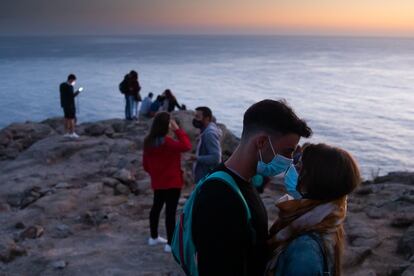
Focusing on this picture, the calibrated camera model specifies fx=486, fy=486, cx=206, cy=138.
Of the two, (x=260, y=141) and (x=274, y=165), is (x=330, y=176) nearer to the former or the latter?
(x=274, y=165)

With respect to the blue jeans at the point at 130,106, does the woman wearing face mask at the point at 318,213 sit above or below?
above

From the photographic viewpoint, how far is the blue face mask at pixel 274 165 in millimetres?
2779

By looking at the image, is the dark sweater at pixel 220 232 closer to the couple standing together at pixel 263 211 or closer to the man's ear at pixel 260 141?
the couple standing together at pixel 263 211

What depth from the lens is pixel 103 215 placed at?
9.52 m

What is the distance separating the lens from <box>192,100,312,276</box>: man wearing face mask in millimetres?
2439

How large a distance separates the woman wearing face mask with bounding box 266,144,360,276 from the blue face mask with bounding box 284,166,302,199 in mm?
235

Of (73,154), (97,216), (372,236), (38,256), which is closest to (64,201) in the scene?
(97,216)

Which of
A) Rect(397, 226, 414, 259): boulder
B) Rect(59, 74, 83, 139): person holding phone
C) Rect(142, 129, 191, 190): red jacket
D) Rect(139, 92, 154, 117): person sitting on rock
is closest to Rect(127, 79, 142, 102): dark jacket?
Rect(139, 92, 154, 117): person sitting on rock

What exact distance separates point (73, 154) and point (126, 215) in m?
5.11

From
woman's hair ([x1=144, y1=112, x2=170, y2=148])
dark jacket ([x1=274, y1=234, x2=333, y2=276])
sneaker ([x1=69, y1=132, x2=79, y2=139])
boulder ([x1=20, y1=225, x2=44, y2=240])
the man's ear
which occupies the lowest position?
sneaker ([x1=69, y1=132, x2=79, y2=139])

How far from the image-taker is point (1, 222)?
9.36 metres

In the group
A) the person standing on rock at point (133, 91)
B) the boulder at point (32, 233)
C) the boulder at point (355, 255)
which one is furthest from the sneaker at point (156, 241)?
the person standing on rock at point (133, 91)

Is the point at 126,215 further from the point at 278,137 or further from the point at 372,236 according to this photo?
the point at 278,137

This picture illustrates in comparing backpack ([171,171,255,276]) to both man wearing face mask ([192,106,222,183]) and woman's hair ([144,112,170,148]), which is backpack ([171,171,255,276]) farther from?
man wearing face mask ([192,106,222,183])
